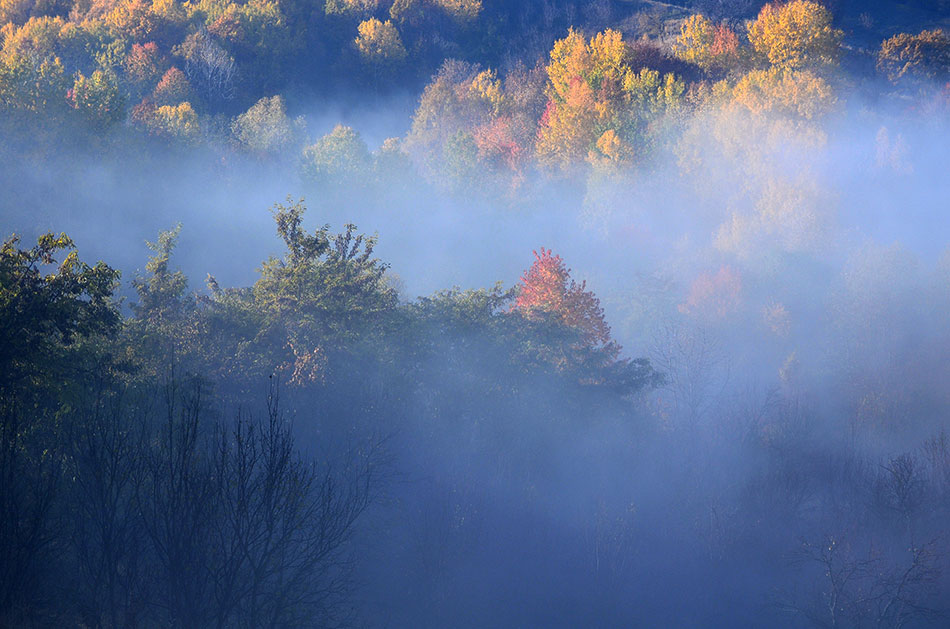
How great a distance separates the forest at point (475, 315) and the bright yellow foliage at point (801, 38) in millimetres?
280

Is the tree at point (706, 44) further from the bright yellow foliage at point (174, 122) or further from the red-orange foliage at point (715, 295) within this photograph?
the bright yellow foliage at point (174, 122)

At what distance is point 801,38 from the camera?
75062mm

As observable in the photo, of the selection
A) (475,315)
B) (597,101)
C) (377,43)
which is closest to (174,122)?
(377,43)

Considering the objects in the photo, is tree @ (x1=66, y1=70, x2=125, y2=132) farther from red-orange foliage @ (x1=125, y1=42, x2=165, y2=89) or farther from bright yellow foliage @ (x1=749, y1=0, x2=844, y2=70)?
bright yellow foliage @ (x1=749, y1=0, x2=844, y2=70)

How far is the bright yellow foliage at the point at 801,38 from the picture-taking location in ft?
243

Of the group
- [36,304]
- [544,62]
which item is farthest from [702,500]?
[544,62]

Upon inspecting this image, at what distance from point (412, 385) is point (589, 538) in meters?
9.71

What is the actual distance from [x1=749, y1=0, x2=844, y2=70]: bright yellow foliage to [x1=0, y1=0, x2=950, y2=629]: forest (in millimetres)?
280

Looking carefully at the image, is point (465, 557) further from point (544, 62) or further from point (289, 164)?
point (544, 62)

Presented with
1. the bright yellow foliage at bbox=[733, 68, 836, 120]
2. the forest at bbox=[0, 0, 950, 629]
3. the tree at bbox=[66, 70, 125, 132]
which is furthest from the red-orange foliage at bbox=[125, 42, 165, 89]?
the bright yellow foliage at bbox=[733, 68, 836, 120]

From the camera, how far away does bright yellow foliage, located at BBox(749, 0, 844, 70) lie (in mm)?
74062

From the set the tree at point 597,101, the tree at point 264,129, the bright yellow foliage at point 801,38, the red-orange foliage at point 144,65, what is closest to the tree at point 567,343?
the tree at point 597,101

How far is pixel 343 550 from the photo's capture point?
25.9m

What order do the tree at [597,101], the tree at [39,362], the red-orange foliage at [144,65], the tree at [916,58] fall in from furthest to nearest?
the red-orange foliage at [144,65] → the tree at [597,101] → the tree at [916,58] → the tree at [39,362]
